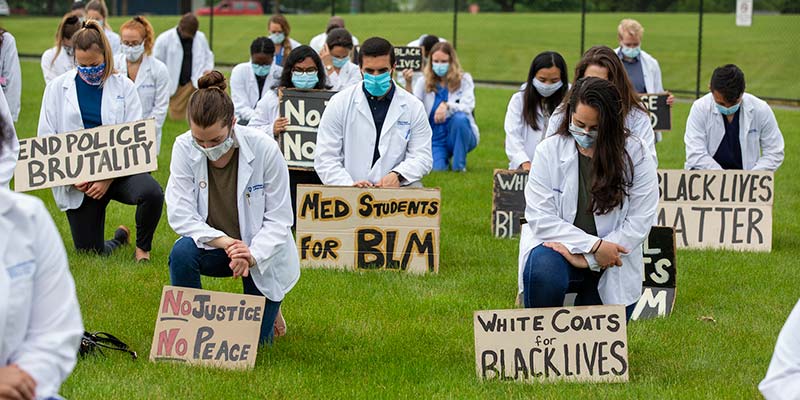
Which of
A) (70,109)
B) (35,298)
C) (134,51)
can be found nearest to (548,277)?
(35,298)

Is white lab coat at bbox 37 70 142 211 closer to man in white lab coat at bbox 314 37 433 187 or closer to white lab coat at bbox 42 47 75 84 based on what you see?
man in white lab coat at bbox 314 37 433 187

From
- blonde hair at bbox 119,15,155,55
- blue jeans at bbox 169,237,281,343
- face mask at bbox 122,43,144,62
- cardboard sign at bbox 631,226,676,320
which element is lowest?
cardboard sign at bbox 631,226,676,320

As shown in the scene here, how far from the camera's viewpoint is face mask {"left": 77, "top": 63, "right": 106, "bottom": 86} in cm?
985

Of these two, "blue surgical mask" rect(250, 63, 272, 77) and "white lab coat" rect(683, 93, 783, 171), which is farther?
"blue surgical mask" rect(250, 63, 272, 77)

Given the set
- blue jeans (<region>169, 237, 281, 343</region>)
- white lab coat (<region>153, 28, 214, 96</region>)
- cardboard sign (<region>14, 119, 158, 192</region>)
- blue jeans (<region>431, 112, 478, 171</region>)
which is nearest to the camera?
blue jeans (<region>169, 237, 281, 343</region>)

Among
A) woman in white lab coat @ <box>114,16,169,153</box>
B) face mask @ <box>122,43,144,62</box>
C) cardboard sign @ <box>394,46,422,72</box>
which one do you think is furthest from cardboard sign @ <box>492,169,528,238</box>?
cardboard sign @ <box>394,46,422,72</box>

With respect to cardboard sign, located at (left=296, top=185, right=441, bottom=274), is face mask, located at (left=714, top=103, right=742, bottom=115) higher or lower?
higher

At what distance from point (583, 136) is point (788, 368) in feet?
9.90

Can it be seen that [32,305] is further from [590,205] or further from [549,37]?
[549,37]

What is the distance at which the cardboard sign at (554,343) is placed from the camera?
271 inches

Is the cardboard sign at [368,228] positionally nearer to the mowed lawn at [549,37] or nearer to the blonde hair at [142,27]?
the blonde hair at [142,27]

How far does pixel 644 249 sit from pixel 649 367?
1.67 metres

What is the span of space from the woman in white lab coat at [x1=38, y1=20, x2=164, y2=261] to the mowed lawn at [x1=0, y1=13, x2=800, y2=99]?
20.4m

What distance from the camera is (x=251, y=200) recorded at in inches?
287
